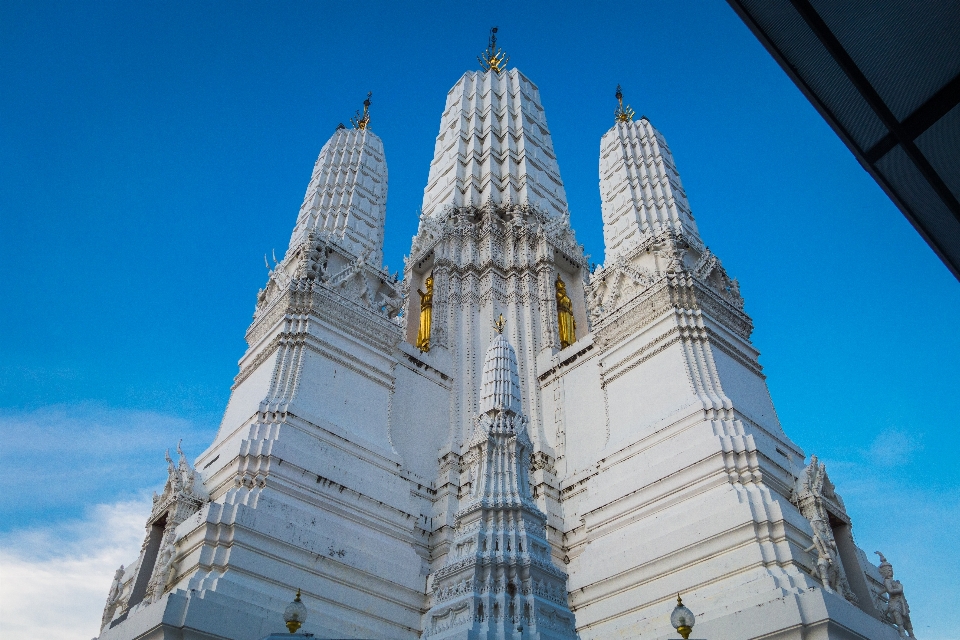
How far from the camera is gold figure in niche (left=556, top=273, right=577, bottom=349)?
27.2m

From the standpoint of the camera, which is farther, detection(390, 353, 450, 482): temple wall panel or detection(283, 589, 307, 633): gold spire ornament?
detection(390, 353, 450, 482): temple wall panel

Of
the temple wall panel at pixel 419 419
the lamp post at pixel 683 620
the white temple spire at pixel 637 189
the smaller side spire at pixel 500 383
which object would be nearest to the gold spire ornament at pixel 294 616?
the lamp post at pixel 683 620

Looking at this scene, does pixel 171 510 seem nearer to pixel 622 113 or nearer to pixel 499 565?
pixel 499 565

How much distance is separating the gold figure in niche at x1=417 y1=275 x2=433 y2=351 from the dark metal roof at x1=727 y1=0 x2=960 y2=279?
2124 centimetres

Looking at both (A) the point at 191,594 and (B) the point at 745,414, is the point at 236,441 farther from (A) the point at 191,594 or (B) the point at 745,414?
(B) the point at 745,414

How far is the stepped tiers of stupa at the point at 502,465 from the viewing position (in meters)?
13.5

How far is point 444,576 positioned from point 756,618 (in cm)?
583

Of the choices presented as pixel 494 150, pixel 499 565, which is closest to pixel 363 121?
pixel 494 150

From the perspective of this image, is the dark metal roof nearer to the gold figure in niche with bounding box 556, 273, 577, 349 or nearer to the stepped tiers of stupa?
the stepped tiers of stupa

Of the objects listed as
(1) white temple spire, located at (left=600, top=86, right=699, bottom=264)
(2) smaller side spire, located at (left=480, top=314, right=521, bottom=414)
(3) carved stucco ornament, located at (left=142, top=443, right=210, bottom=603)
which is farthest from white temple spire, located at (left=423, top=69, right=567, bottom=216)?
(3) carved stucco ornament, located at (left=142, top=443, right=210, bottom=603)

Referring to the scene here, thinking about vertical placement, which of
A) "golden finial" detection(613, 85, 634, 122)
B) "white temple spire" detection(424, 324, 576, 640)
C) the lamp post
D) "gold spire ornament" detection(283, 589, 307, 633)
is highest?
"golden finial" detection(613, 85, 634, 122)

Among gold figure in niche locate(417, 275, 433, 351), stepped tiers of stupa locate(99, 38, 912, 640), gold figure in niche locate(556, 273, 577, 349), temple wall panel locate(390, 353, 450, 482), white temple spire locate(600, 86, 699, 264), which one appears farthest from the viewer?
gold figure in niche locate(417, 275, 433, 351)

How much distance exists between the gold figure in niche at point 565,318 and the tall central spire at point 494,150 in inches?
167

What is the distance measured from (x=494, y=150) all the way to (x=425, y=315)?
9.94 m
